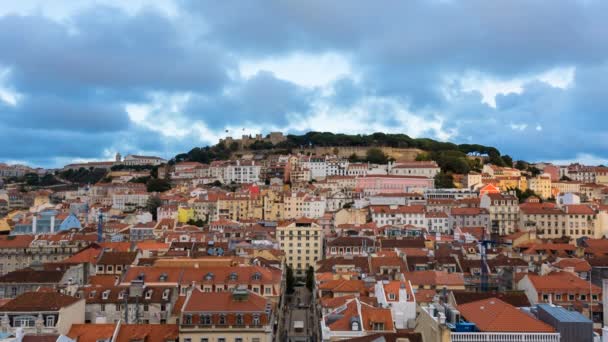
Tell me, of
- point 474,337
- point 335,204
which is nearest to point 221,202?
point 335,204

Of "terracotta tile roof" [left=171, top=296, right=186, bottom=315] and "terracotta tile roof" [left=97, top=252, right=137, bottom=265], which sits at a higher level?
"terracotta tile roof" [left=97, top=252, right=137, bottom=265]

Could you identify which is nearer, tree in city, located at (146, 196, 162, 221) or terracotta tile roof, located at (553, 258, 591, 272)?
terracotta tile roof, located at (553, 258, 591, 272)

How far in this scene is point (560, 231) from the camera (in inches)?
3482

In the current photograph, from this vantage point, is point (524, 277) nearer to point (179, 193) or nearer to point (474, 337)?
point (474, 337)

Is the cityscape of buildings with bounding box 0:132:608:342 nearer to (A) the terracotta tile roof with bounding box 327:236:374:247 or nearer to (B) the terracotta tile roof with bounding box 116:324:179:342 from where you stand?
(B) the terracotta tile roof with bounding box 116:324:179:342

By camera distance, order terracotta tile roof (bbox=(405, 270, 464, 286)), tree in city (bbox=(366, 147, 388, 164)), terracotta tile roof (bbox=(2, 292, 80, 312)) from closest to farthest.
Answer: terracotta tile roof (bbox=(2, 292, 80, 312)) → terracotta tile roof (bbox=(405, 270, 464, 286)) → tree in city (bbox=(366, 147, 388, 164))

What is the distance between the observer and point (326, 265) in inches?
2312

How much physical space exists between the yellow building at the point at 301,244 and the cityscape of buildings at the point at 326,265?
138 millimetres

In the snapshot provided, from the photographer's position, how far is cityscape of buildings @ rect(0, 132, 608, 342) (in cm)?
3394

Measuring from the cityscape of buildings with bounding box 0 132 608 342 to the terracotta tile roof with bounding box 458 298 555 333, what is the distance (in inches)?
3.4

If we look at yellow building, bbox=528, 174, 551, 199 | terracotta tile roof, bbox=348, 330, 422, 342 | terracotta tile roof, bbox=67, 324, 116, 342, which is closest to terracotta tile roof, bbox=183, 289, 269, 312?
terracotta tile roof, bbox=67, 324, 116, 342

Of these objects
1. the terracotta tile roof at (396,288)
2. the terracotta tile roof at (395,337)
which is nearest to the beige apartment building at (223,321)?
the terracotta tile roof at (396,288)

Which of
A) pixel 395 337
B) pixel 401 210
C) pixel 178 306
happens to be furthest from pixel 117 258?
pixel 401 210

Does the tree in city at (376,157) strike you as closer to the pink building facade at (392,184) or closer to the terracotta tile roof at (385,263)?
the pink building facade at (392,184)
